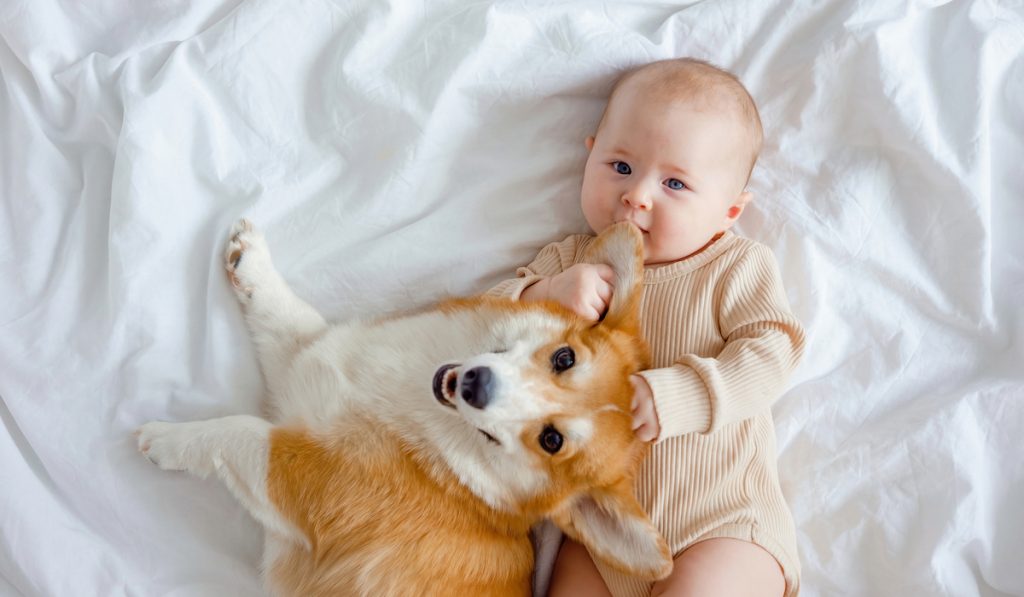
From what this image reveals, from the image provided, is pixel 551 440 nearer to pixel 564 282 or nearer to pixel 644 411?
pixel 644 411

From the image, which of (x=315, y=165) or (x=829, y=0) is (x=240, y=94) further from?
(x=829, y=0)

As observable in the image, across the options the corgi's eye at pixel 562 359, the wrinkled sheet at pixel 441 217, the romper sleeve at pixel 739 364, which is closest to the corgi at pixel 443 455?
the corgi's eye at pixel 562 359

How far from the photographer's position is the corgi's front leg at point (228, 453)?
83.4 inches

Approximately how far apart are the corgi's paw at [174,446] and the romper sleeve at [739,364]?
124 cm

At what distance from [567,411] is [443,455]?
371mm

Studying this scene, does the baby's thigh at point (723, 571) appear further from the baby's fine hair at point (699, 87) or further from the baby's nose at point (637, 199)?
the baby's fine hair at point (699, 87)

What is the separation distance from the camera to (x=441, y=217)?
2.54m

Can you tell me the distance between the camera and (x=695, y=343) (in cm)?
235

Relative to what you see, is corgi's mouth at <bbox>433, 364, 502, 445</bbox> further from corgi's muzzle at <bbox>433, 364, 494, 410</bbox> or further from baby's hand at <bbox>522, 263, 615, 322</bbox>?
baby's hand at <bbox>522, 263, 615, 322</bbox>

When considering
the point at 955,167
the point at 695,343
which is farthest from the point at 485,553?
the point at 955,167

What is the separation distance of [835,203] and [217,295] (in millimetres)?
1975

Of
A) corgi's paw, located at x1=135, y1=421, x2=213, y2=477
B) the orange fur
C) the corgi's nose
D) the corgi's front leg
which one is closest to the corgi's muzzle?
the corgi's nose

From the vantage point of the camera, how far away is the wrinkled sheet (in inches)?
90.4

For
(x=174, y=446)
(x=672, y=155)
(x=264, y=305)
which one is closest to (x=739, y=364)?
(x=672, y=155)
